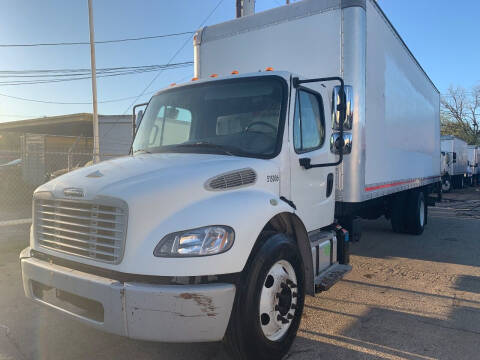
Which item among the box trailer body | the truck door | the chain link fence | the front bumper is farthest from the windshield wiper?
the box trailer body

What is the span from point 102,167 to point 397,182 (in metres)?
5.17

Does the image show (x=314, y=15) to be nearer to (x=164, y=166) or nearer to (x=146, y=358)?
(x=164, y=166)

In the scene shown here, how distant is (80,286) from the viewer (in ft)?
8.91

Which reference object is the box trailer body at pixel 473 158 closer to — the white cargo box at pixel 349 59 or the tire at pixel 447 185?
the tire at pixel 447 185

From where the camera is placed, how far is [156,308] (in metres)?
2.50

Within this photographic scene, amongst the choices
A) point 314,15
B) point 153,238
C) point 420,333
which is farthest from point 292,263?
point 314,15

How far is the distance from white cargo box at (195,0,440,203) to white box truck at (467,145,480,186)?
2901cm

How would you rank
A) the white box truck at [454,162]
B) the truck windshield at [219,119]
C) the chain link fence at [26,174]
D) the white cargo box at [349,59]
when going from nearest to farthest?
1. the truck windshield at [219,119]
2. the white cargo box at [349,59]
3. the chain link fence at [26,174]
4. the white box truck at [454,162]

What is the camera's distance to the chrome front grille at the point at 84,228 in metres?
2.66

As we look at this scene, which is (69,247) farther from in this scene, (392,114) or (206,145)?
(392,114)

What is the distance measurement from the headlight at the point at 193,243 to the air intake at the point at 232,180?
38 cm

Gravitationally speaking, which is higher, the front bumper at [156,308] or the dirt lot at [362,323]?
the front bumper at [156,308]

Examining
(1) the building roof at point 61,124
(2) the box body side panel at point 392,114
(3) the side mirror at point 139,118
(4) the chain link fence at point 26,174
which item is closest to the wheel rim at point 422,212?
(2) the box body side panel at point 392,114

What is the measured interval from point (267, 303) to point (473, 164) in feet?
119
